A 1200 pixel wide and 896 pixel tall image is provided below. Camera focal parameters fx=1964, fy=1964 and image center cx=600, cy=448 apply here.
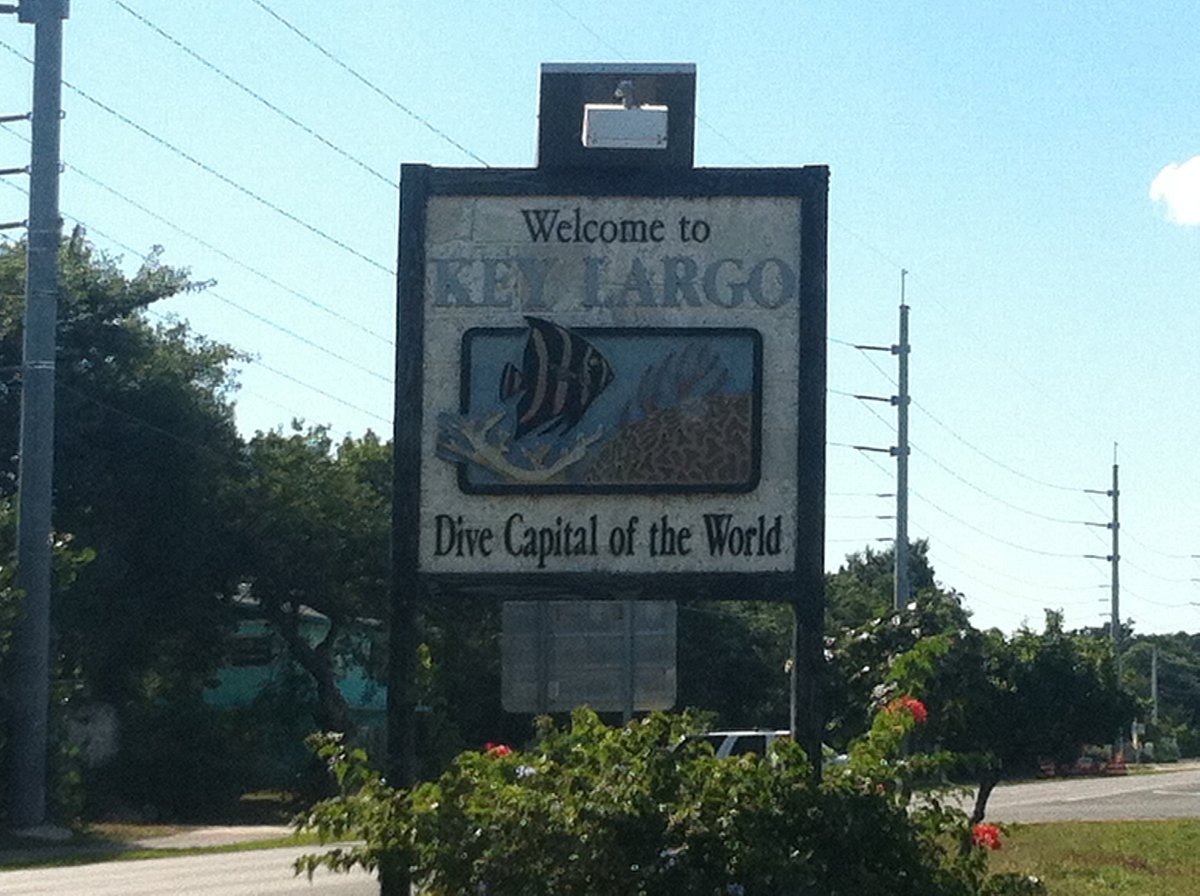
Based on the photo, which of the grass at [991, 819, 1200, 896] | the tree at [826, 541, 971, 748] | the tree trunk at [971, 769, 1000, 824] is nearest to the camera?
the tree at [826, 541, 971, 748]

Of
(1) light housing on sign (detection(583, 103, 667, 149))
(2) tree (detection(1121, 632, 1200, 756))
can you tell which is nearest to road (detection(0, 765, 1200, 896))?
(1) light housing on sign (detection(583, 103, 667, 149))

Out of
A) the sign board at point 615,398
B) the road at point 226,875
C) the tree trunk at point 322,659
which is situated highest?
the sign board at point 615,398

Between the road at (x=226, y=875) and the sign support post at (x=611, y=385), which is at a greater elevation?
the sign support post at (x=611, y=385)

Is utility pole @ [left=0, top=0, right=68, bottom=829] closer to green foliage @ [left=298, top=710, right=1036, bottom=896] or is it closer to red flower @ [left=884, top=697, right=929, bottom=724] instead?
green foliage @ [left=298, top=710, right=1036, bottom=896]

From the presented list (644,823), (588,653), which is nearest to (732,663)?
(588,653)

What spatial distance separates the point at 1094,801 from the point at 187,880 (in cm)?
2494

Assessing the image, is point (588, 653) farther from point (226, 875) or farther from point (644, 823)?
point (226, 875)

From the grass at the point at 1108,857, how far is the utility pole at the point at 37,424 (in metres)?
13.5

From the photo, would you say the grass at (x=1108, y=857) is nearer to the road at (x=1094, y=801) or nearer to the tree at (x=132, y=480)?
the road at (x=1094, y=801)

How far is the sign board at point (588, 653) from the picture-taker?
31.0 feet

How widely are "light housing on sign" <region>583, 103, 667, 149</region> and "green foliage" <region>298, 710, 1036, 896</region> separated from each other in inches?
105

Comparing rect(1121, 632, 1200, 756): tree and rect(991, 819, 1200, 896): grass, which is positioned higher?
rect(991, 819, 1200, 896): grass

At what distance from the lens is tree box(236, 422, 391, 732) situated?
140 ft

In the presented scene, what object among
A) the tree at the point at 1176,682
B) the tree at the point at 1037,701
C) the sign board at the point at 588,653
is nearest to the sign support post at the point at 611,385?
the sign board at the point at 588,653
